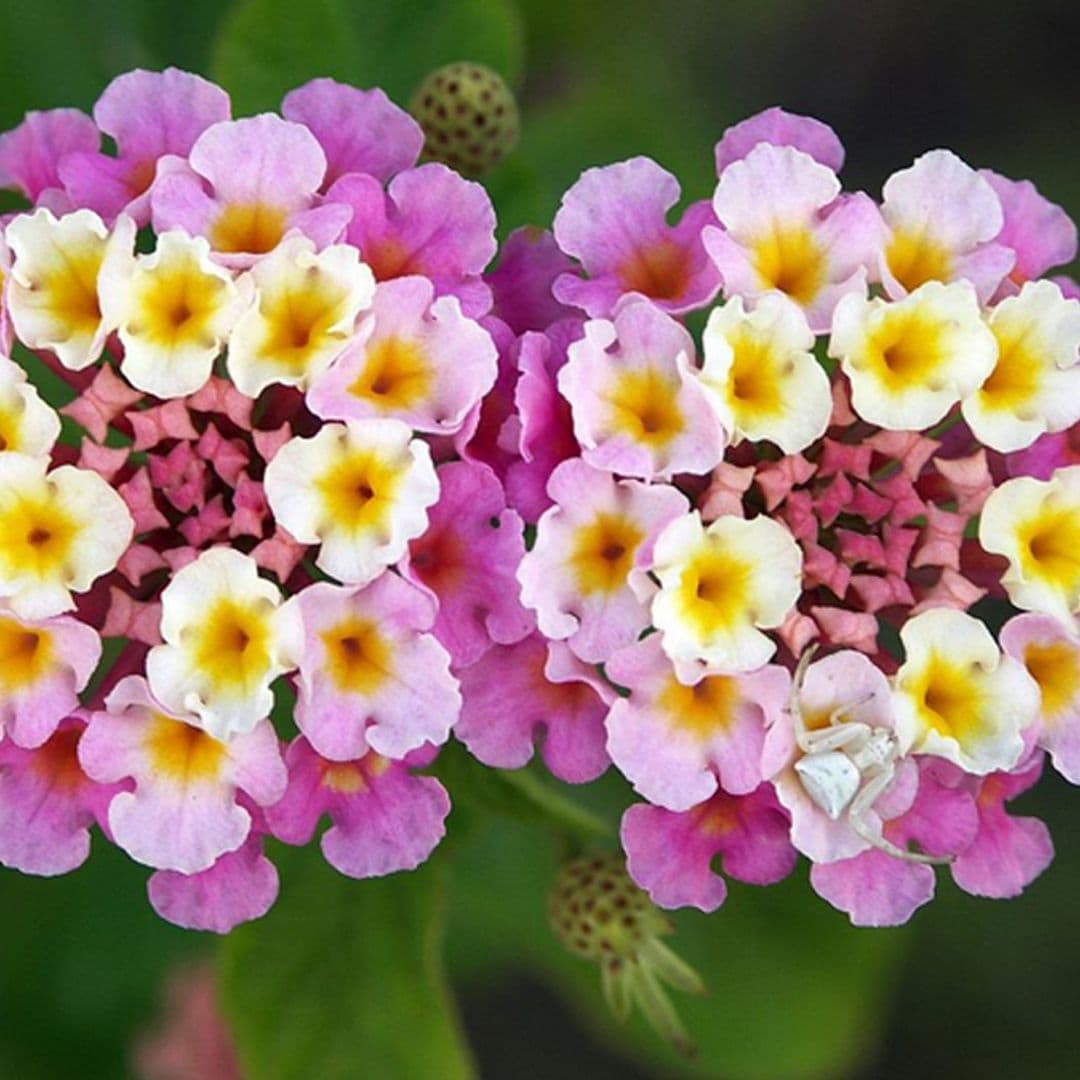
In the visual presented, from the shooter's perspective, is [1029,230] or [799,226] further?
[1029,230]

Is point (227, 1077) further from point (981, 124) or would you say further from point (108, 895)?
point (981, 124)

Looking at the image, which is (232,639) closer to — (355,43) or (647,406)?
(647,406)

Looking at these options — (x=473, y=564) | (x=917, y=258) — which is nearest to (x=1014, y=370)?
(x=917, y=258)

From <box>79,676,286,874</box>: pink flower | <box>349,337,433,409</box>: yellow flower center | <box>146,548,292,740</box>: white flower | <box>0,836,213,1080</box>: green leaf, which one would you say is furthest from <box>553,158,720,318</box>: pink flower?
<box>0,836,213,1080</box>: green leaf

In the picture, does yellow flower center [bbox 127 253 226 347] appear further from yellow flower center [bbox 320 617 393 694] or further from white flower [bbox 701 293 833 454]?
white flower [bbox 701 293 833 454]

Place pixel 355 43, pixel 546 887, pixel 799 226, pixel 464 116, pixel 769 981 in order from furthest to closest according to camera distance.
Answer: pixel 769 981, pixel 546 887, pixel 355 43, pixel 464 116, pixel 799 226

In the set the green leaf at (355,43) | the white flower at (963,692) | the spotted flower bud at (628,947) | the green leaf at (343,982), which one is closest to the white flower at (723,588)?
the white flower at (963,692)

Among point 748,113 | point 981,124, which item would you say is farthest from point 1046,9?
point 748,113
